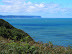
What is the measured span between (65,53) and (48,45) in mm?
1326

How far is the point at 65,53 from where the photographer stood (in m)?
6.28

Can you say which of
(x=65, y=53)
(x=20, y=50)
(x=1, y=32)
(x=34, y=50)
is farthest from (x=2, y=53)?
(x=1, y=32)

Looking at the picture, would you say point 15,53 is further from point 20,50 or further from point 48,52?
point 48,52

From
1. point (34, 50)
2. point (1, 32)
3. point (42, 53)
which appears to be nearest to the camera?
point (42, 53)

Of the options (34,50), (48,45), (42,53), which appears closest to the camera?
(42,53)

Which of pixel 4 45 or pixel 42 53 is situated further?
pixel 4 45

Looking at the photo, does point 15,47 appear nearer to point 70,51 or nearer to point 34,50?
point 34,50

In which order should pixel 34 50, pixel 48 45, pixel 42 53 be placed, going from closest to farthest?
pixel 42 53 < pixel 34 50 < pixel 48 45

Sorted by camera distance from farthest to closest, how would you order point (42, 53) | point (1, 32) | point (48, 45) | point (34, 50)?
point (1, 32) → point (48, 45) → point (34, 50) → point (42, 53)

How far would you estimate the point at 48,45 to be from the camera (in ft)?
24.2

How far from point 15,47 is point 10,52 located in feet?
1.23

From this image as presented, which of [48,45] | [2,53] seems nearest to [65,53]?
[48,45]

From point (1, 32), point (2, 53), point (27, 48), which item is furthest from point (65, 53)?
point (1, 32)

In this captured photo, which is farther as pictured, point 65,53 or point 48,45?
point 48,45
